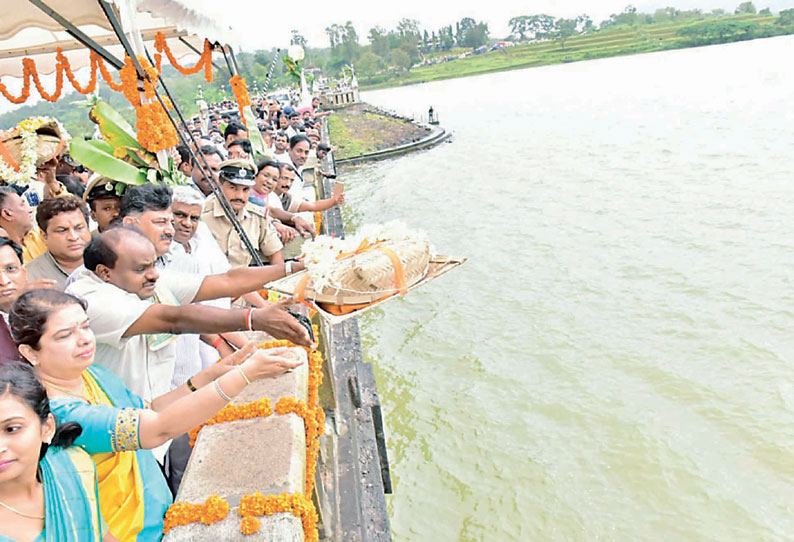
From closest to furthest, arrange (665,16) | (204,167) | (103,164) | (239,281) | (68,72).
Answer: (239,281) → (103,164) → (204,167) → (68,72) → (665,16)

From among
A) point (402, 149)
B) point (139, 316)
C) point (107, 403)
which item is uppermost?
point (139, 316)

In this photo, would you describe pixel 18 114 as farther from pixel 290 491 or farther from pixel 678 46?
pixel 678 46

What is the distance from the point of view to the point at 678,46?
9181 centimetres

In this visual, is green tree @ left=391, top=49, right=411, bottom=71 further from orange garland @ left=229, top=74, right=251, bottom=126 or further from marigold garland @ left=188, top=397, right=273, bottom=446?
marigold garland @ left=188, top=397, right=273, bottom=446

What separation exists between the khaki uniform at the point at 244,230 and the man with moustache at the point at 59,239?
1.28 m

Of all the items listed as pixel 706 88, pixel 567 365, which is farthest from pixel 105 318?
pixel 706 88

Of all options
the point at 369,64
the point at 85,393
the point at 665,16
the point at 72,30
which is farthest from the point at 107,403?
the point at 665,16

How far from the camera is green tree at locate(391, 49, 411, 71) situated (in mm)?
111250

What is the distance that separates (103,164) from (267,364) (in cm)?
253

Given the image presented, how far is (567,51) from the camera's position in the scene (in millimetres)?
103062

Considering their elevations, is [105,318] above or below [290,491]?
above

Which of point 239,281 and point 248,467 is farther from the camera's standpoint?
point 239,281

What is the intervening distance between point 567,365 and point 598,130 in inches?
1066

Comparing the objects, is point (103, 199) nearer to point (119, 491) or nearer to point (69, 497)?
point (119, 491)
